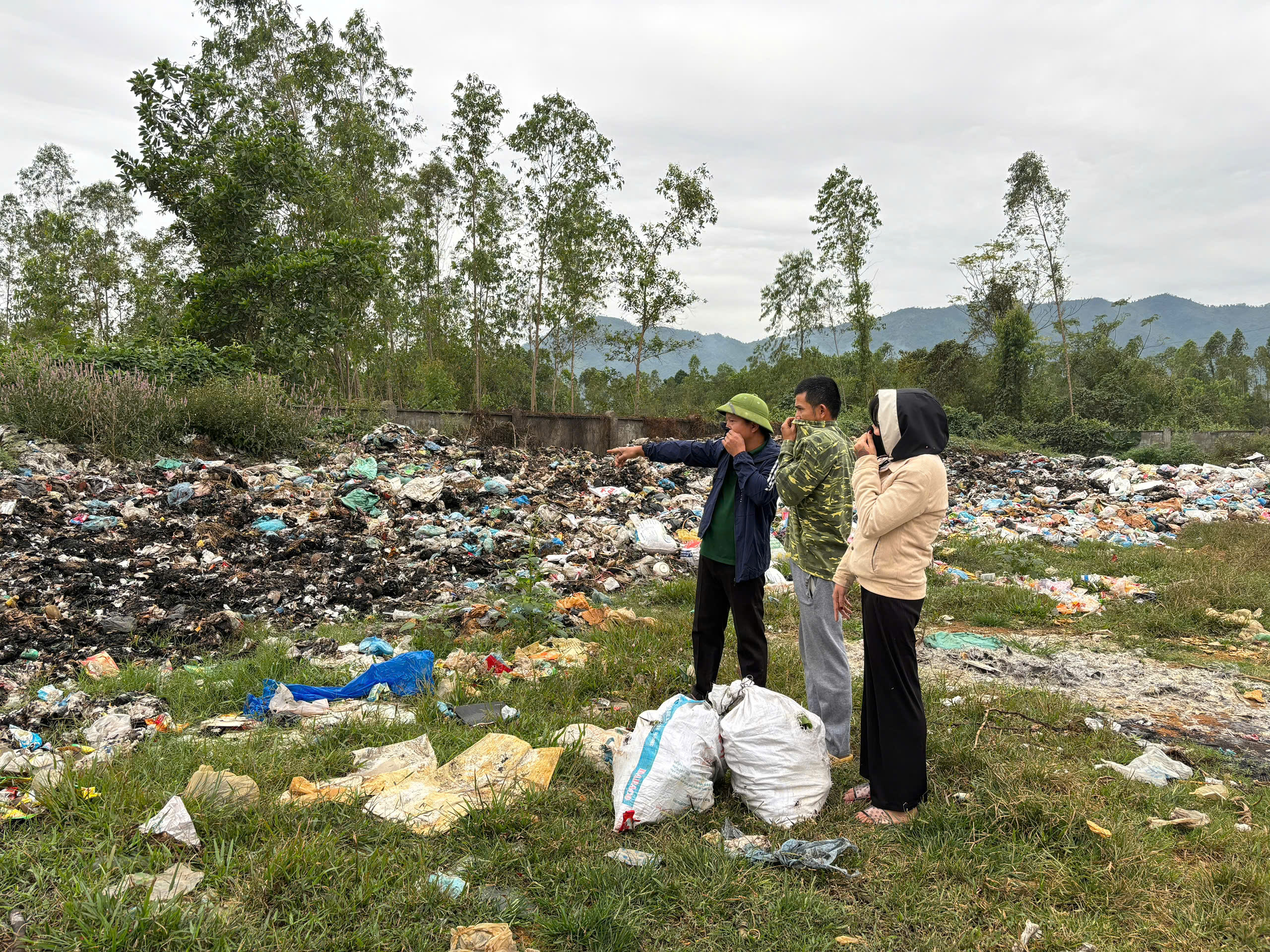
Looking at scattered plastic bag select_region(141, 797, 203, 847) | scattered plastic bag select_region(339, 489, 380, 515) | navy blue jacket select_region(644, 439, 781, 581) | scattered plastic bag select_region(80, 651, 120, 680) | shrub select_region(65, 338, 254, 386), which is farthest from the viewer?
shrub select_region(65, 338, 254, 386)

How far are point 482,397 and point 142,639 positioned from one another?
66.0 feet

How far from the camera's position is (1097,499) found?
12.1 meters

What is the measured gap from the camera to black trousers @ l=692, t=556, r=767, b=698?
337 cm

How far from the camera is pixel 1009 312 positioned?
89.4ft

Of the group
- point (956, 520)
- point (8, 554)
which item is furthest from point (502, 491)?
point (956, 520)

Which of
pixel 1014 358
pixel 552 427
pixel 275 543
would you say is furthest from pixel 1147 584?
pixel 1014 358

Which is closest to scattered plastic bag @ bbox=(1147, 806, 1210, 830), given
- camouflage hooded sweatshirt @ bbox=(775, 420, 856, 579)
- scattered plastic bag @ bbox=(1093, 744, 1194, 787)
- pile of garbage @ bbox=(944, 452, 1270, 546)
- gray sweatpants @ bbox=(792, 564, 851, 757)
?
scattered plastic bag @ bbox=(1093, 744, 1194, 787)

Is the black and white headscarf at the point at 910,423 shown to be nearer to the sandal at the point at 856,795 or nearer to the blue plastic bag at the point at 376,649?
the sandal at the point at 856,795

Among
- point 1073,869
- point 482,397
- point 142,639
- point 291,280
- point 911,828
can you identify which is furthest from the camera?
point 482,397

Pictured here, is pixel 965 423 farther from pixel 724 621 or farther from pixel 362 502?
pixel 724 621

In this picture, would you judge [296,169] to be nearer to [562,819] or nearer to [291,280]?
[291,280]

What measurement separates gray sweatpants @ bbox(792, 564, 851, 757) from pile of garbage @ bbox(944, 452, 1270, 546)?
274 inches

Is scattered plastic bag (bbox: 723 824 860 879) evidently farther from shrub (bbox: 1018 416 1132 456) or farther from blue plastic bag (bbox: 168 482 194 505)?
shrub (bbox: 1018 416 1132 456)

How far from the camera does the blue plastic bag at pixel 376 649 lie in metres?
4.65
